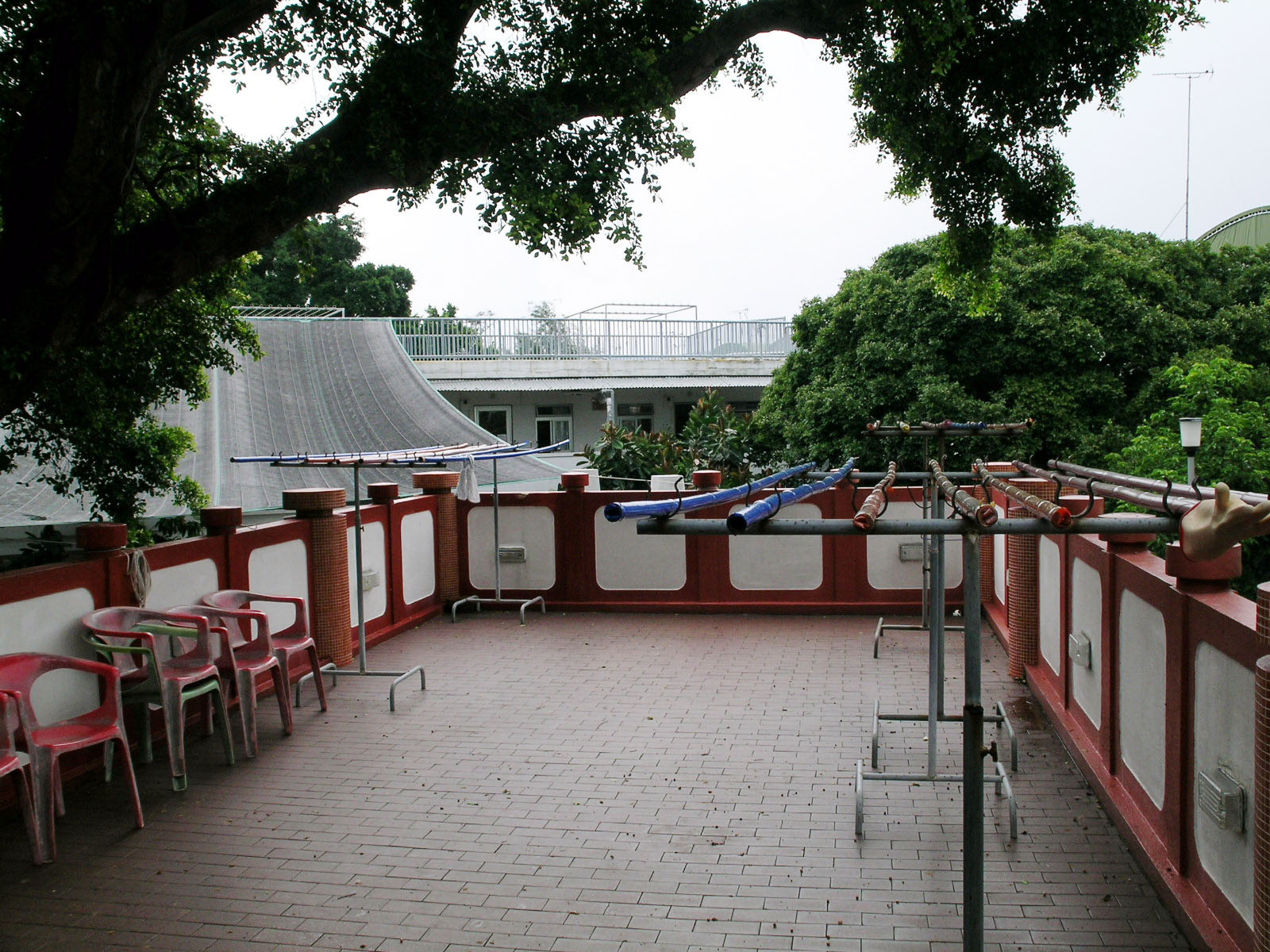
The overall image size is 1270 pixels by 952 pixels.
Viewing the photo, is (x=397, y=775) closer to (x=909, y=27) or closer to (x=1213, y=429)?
(x=909, y=27)

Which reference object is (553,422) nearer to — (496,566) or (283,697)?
(496,566)

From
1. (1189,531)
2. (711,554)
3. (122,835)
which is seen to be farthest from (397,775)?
(711,554)

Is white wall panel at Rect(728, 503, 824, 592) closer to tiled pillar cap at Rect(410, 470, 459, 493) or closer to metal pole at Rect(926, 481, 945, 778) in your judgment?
tiled pillar cap at Rect(410, 470, 459, 493)

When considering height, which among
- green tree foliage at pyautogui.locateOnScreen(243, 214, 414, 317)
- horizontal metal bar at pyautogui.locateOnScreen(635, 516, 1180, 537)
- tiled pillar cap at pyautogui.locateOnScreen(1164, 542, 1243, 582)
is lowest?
tiled pillar cap at pyautogui.locateOnScreen(1164, 542, 1243, 582)

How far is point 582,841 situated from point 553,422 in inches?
888

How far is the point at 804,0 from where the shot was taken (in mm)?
6590

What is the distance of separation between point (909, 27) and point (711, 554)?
5674 millimetres

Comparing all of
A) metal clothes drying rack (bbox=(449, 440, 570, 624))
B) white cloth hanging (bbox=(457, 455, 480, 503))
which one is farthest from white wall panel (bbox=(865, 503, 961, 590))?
white cloth hanging (bbox=(457, 455, 480, 503))

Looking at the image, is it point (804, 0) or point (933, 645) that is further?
point (804, 0)

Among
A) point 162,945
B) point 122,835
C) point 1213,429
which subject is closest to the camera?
point 162,945

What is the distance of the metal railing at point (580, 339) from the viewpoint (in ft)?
82.2

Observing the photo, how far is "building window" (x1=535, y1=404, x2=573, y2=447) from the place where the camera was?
27.0 metres

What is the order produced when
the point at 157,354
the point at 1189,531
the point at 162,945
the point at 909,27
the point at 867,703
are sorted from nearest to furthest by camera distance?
the point at 1189,531
the point at 162,945
the point at 909,27
the point at 867,703
the point at 157,354

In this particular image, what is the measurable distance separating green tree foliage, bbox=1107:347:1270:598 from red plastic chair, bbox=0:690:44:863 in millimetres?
8562
